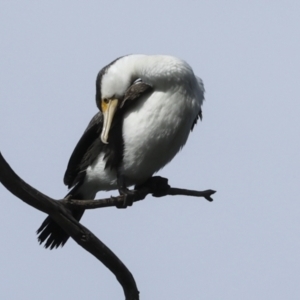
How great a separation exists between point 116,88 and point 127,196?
71cm

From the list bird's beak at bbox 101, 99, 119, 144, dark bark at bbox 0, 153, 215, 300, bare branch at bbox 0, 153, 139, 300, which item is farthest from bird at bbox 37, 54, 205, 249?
bare branch at bbox 0, 153, 139, 300

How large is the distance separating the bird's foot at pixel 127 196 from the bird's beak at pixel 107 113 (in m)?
0.35

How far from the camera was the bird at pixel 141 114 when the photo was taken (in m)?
6.28

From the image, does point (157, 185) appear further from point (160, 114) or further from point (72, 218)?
point (72, 218)

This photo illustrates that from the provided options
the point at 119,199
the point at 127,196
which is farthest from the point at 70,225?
the point at 127,196

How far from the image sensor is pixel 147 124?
6.29 m

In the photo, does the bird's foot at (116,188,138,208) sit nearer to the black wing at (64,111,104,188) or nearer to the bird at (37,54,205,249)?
the bird at (37,54,205,249)

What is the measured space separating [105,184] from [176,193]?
2.38ft

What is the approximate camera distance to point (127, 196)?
20.7ft

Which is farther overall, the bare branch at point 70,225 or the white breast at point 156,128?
the white breast at point 156,128

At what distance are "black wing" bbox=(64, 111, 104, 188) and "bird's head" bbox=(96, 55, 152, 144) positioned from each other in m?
0.18

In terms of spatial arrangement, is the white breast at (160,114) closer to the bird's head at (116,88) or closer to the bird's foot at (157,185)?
the bird's head at (116,88)

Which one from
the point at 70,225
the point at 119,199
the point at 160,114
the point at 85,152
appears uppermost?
the point at 160,114

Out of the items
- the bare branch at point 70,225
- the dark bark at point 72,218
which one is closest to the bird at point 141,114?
the dark bark at point 72,218
